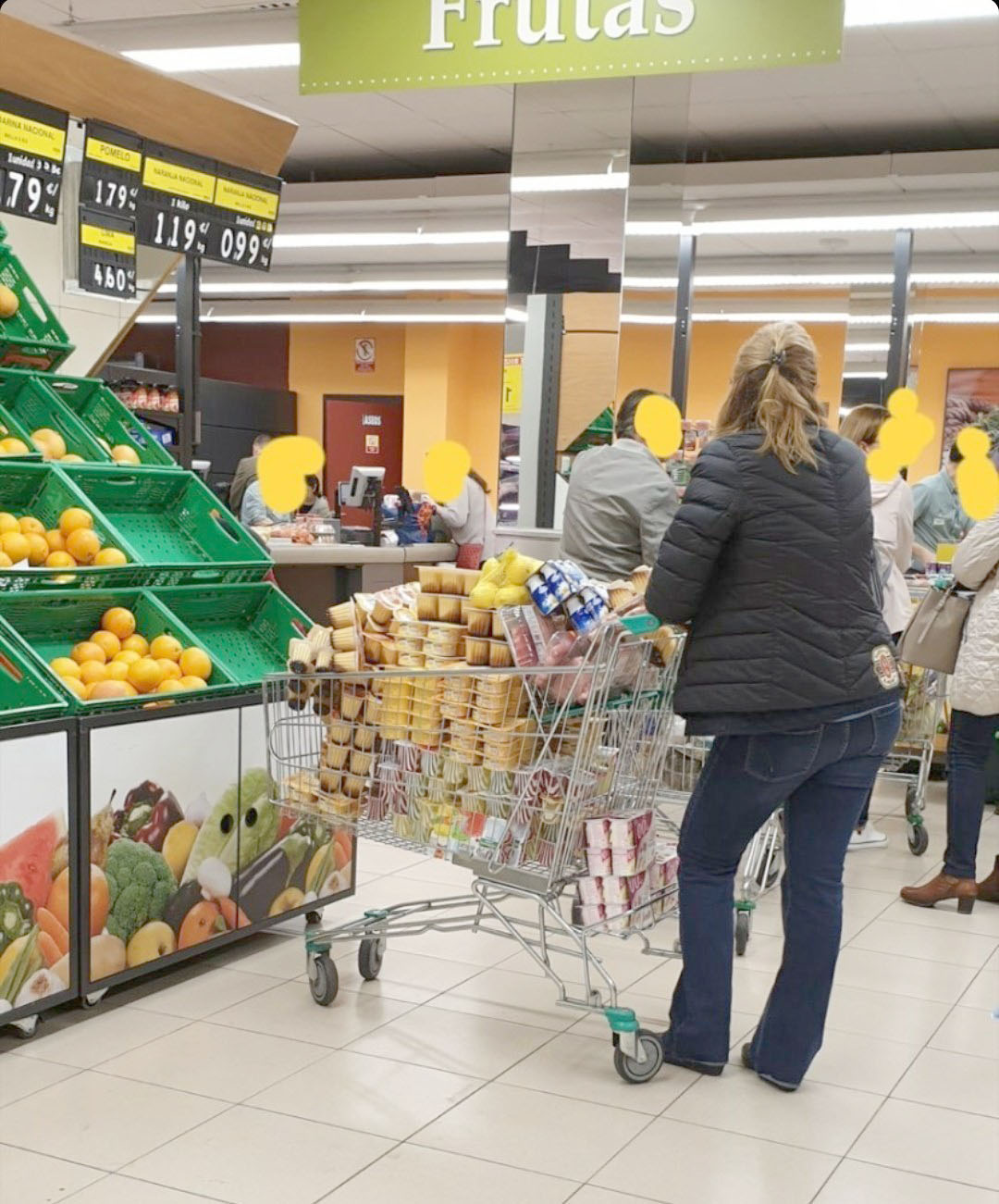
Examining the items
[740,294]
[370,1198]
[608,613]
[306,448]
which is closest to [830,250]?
[740,294]

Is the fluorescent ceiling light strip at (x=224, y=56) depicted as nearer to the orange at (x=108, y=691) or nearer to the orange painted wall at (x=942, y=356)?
the orange at (x=108, y=691)

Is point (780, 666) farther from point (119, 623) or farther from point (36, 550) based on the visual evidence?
point (36, 550)

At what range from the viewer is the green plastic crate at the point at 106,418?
15.6 feet

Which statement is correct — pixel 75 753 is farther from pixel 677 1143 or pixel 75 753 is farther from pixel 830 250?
pixel 830 250

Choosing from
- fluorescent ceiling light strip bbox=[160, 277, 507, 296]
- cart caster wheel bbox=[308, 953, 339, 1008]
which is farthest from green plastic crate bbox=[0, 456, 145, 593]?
fluorescent ceiling light strip bbox=[160, 277, 507, 296]

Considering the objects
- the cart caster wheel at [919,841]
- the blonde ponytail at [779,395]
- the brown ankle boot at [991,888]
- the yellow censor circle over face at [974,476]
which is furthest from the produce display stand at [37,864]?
the yellow censor circle over face at [974,476]

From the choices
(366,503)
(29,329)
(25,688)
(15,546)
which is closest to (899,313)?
(366,503)

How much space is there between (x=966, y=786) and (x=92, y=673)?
3.16 m

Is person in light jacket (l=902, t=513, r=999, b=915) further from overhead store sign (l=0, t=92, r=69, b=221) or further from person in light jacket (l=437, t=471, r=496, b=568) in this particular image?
person in light jacket (l=437, t=471, r=496, b=568)

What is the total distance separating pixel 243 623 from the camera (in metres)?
4.73

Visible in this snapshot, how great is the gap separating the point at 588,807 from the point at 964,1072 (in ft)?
4.04

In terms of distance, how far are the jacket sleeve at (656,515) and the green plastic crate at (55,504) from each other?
161 centimetres

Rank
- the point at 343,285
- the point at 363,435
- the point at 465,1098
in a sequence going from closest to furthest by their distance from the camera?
the point at 465,1098 < the point at 343,285 < the point at 363,435

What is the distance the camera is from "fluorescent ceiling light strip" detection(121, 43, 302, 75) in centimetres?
816
